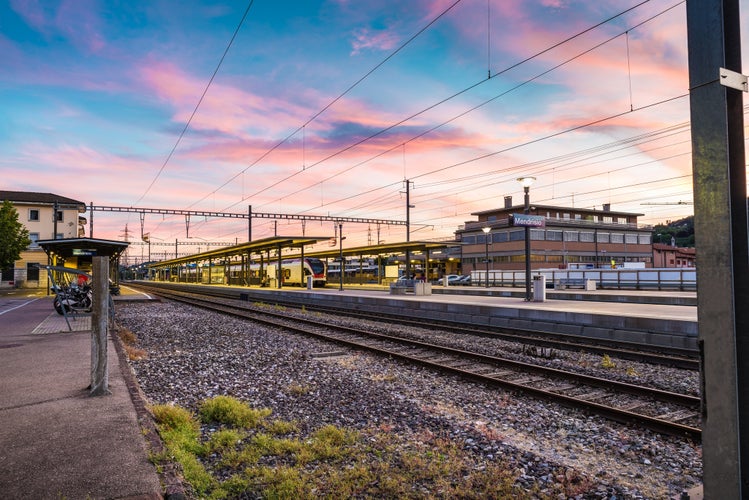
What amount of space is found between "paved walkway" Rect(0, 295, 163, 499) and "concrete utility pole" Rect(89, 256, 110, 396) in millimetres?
180

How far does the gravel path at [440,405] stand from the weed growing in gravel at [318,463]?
0.35 m

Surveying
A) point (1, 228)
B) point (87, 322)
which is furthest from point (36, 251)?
point (87, 322)

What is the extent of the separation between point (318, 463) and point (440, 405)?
2.63 metres

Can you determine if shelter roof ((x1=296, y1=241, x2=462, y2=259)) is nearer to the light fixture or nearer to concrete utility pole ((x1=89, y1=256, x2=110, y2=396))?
the light fixture

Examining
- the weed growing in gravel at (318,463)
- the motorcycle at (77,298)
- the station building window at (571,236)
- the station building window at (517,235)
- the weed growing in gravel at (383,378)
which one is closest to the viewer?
the weed growing in gravel at (318,463)

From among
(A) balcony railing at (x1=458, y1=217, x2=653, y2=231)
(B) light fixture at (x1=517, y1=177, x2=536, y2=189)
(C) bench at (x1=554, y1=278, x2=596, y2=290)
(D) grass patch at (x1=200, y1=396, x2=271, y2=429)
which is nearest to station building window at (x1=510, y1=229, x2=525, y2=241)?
(A) balcony railing at (x1=458, y1=217, x2=653, y2=231)

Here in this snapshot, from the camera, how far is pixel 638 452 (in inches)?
195

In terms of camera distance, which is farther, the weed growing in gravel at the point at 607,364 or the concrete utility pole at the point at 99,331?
the weed growing in gravel at the point at 607,364

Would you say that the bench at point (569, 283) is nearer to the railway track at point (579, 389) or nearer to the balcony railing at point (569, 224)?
the railway track at point (579, 389)

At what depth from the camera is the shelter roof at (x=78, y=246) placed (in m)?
18.5

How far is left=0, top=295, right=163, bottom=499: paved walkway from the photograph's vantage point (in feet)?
11.2

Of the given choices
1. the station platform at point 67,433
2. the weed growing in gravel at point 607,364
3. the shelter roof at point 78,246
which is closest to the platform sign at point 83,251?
the shelter roof at point 78,246

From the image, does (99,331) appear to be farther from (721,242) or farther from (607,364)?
(607,364)

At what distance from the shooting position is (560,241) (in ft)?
232
